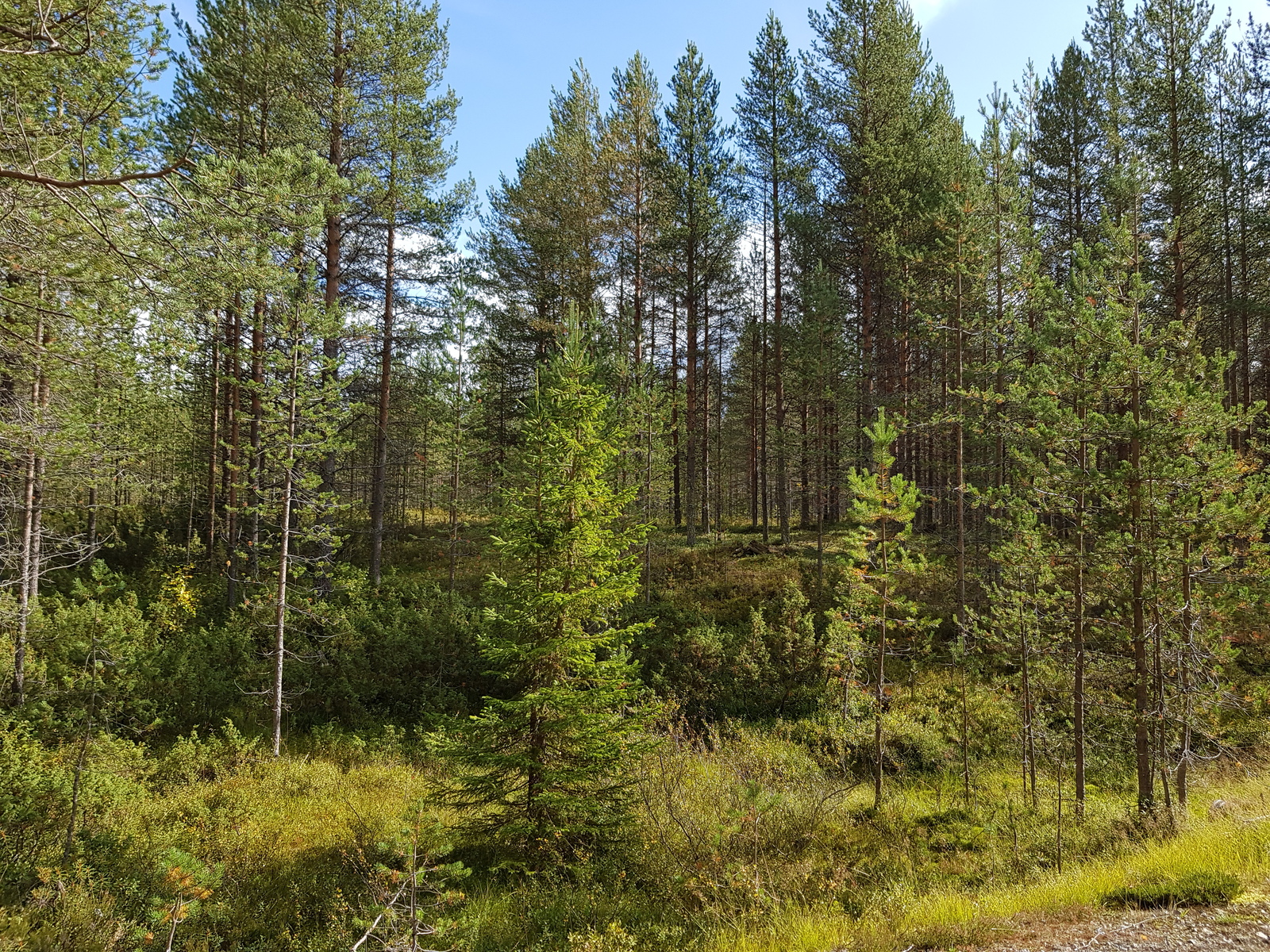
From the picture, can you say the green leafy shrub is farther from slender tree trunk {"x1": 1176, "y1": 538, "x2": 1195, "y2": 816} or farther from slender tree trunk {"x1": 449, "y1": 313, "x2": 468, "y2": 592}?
slender tree trunk {"x1": 449, "y1": 313, "x2": 468, "y2": 592}

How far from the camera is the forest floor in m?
4.62

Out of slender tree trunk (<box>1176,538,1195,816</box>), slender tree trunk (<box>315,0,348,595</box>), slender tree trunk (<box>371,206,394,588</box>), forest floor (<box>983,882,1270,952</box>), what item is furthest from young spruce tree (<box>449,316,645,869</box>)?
slender tree trunk (<box>371,206,394,588</box>)

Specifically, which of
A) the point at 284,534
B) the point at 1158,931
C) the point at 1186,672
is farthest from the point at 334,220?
the point at 1186,672

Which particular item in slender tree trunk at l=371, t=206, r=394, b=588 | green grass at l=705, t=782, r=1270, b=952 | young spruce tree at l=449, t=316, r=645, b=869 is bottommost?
green grass at l=705, t=782, r=1270, b=952

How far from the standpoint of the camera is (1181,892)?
540cm

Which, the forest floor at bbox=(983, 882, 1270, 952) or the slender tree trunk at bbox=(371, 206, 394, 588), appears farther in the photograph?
the slender tree trunk at bbox=(371, 206, 394, 588)

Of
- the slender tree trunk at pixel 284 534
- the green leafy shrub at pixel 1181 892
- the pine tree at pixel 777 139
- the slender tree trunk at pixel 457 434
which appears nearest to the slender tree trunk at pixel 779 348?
the pine tree at pixel 777 139

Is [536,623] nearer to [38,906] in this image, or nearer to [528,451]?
[528,451]

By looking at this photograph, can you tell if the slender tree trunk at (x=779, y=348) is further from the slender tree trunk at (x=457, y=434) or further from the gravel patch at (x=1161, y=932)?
the gravel patch at (x=1161, y=932)

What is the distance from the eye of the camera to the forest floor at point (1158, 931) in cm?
462

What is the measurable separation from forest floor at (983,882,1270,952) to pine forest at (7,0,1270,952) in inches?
3.3

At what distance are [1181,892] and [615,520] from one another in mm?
12256

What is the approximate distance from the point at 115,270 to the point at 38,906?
659 centimetres

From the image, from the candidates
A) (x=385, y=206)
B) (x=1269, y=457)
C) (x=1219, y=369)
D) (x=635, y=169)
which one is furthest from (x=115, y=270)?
(x=1269, y=457)
